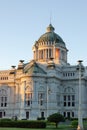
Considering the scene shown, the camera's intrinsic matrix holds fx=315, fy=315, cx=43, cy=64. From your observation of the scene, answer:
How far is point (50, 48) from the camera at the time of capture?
100m

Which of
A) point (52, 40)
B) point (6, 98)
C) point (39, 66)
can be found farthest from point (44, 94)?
point (52, 40)

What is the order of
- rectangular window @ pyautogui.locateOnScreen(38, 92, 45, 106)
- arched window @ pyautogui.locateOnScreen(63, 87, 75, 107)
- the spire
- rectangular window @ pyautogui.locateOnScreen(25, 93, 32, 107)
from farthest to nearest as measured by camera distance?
the spire < arched window @ pyautogui.locateOnScreen(63, 87, 75, 107) < rectangular window @ pyautogui.locateOnScreen(38, 92, 45, 106) < rectangular window @ pyautogui.locateOnScreen(25, 93, 32, 107)

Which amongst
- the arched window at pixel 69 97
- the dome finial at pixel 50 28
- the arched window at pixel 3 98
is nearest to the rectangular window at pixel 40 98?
the arched window at pixel 69 97

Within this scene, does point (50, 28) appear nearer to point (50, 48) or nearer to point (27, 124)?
point (50, 48)

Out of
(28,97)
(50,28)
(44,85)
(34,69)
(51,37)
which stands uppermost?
(50,28)

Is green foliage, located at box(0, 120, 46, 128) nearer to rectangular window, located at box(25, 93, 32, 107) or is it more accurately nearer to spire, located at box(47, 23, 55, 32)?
rectangular window, located at box(25, 93, 32, 107)

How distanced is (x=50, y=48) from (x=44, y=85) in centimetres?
1667

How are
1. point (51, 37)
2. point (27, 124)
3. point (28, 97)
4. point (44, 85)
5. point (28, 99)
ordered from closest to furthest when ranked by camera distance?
1. point (27, 124)
2. point (28, 99)
3. point (28, 97)
4. point (44, 85)
5. point (51, 37)

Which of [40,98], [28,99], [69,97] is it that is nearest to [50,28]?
[69,97]

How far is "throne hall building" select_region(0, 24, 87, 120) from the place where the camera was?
86.3 m

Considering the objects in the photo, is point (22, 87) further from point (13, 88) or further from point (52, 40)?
point (52, 40)

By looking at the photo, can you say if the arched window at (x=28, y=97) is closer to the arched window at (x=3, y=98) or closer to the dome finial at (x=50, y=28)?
the arched window at (x=3, y=98)

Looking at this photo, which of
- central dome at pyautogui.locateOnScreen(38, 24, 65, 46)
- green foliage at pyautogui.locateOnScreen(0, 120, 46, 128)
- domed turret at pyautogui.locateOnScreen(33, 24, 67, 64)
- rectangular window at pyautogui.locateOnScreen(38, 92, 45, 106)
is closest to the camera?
green foliage at pyautogui.locateOnScreen(0, 120, 46, 128)

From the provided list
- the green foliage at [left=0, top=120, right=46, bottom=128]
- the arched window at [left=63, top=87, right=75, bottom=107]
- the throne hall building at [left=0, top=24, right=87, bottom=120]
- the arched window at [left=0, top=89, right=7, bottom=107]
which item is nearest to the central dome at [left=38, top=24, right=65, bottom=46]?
the throne hall building at [left=0, top=24, right=87, bottom=120]
